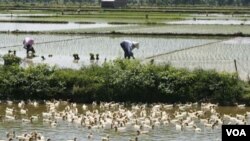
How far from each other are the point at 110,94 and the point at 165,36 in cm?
2047

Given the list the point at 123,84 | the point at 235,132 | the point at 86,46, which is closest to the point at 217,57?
the point at 123,84

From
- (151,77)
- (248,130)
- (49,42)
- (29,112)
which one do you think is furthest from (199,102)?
(49,42)

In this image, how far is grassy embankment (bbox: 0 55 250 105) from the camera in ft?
57.7

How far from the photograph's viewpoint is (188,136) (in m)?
13.4

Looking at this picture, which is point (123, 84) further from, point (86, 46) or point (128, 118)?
point (86, 46)

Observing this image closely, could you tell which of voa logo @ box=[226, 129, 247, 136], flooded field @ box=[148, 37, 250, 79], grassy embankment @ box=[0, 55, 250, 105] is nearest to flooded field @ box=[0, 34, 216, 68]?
flooded field @ box=[148, 37, 250, 79]

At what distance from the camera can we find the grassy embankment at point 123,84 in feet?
57.7

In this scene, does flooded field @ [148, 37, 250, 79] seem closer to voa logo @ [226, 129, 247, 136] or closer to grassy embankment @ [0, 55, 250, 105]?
grassy embankment @ [0, 55, 250, 105]

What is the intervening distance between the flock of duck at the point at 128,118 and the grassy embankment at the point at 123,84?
505 mm

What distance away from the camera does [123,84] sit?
1805cm

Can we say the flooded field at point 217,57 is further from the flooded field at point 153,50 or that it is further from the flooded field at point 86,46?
the flooded field at point 86,46

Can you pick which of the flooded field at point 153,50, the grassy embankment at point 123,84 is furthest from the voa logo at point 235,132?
the flooded field at point 153,50

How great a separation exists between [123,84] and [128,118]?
131 inches

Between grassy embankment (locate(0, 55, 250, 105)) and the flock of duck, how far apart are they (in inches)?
19.9
